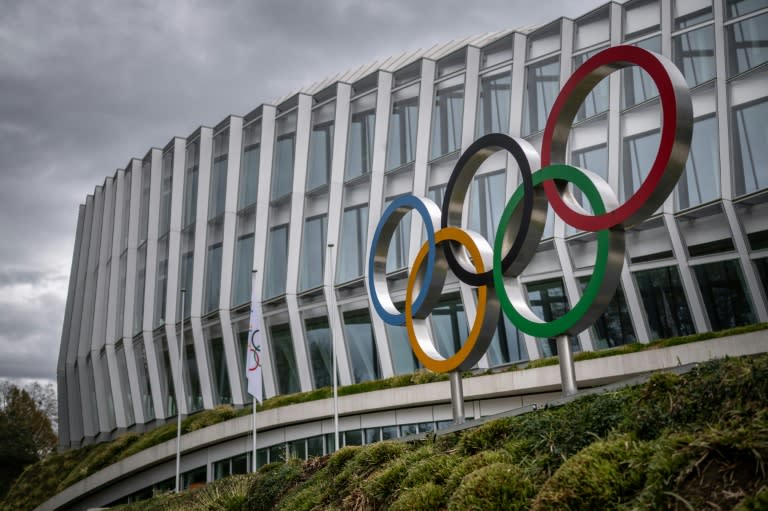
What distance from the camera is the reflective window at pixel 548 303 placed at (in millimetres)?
→ 30453

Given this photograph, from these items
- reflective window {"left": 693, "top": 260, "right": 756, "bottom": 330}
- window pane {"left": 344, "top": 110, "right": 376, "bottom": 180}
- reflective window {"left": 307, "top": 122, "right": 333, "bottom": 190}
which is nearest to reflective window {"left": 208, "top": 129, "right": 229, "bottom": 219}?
reflective window {"left": 307, "top": 122, "right": 333, "bottom": 190}

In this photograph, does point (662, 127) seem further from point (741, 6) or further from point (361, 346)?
point (361, 346)

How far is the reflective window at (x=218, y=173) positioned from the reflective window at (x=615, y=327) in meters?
20.3

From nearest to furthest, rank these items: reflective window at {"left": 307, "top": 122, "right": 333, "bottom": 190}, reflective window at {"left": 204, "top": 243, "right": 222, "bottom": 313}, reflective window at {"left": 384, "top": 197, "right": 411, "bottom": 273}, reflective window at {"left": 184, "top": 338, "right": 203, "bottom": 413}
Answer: reflective window at {"left": 384, "top": 197, "right": 411, "bottom": 273}
reflective window at {"left": 307, "top": 122, "right": 333, "bottom": 190}
reflective window at {"left": 204, "top": 243, "right": 222, "bottom": 313}
reflective window at {"left": 184, "top": 338, "right": 203, "bottom": 413}

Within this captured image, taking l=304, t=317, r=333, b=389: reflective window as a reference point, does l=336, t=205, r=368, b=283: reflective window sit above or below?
above

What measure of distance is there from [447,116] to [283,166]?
9.21 meters

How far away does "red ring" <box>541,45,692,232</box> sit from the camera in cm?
1205

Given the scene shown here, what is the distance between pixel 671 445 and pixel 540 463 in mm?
2319

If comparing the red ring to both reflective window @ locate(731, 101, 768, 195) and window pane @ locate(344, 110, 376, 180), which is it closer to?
reflective window @ locate(731, 101, 768, 195)

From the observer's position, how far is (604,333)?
98.1 feet

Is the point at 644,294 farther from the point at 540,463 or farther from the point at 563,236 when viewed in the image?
the point at 540,463

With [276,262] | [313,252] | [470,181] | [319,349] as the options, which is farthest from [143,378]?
[470,181]

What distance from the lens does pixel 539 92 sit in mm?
32438

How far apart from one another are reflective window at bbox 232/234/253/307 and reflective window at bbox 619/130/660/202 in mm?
18950
